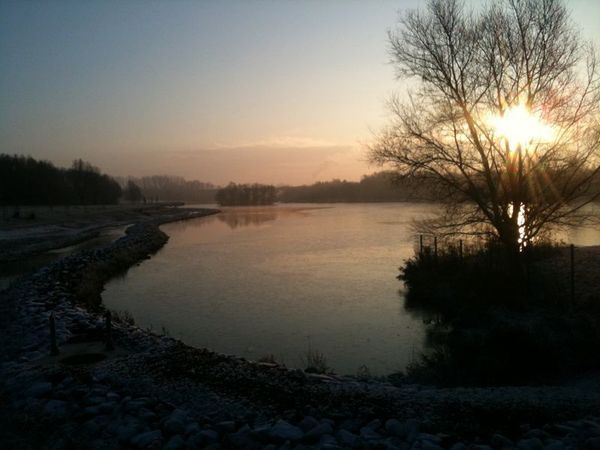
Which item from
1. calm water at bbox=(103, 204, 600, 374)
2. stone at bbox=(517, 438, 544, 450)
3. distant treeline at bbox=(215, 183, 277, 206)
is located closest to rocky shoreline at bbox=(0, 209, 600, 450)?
stone at bbox=(517, 438, 544, 450)

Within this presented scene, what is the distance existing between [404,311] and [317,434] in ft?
30.7

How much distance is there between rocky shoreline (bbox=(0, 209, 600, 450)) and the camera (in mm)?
5250

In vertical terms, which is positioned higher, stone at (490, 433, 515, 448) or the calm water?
stone at (490, 433, 515, 448)

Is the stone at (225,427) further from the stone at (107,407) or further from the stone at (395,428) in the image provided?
the stone at (395,428)

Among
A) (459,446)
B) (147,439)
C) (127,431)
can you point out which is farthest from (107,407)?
(459,446)

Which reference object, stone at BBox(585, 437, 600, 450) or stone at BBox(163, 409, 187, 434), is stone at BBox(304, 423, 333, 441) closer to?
stone at BBox(163, 409, 187, 434)

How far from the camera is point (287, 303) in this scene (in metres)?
15.3

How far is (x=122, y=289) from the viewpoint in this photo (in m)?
19.1

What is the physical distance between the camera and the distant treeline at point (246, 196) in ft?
536

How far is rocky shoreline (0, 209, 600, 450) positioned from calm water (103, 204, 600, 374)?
265cm

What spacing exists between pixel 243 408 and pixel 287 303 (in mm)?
9180

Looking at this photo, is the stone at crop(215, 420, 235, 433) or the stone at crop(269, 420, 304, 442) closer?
the stone at crop(269, 420, 304, 442)

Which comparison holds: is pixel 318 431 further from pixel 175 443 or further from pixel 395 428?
pixel 175 443

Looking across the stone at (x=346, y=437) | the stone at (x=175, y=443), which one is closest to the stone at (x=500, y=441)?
the stone at (x=346, y=437)
